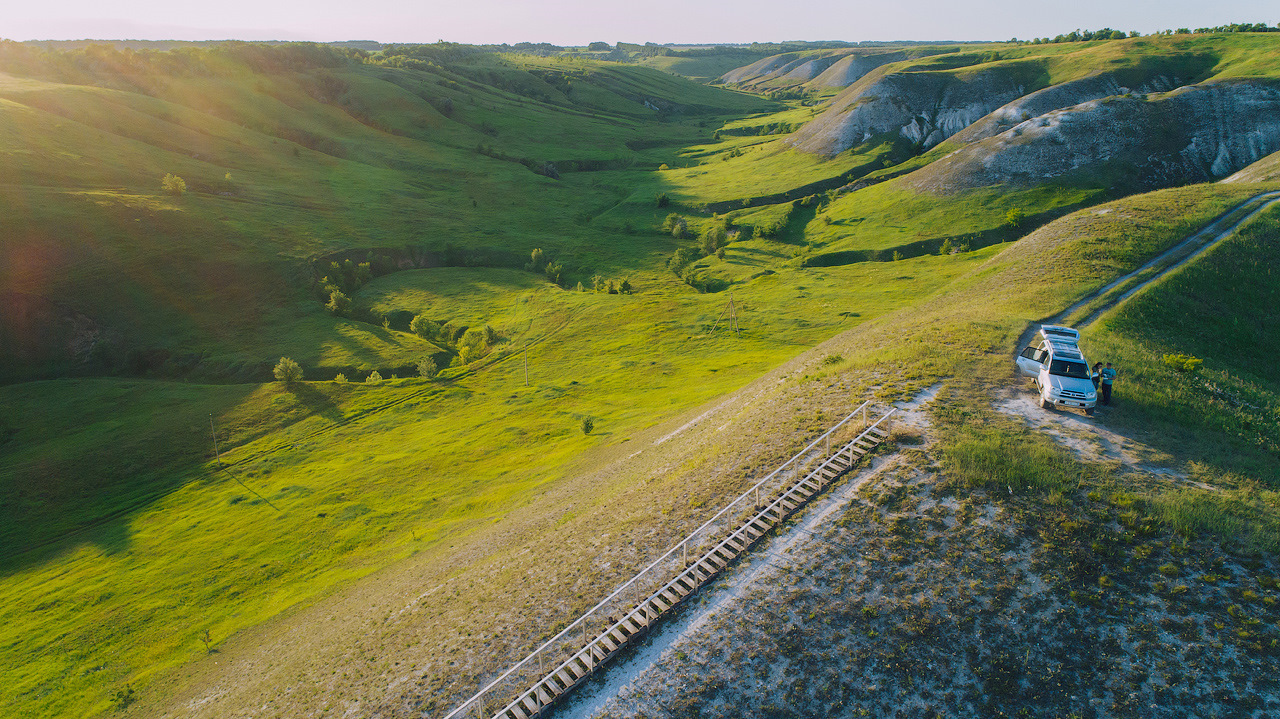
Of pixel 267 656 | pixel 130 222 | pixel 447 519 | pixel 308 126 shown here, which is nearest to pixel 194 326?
pixel 130 222

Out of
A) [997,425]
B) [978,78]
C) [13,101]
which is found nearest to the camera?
[997,425]

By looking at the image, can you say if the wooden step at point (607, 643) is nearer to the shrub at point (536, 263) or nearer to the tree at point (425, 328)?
the tree at point (425, 328)

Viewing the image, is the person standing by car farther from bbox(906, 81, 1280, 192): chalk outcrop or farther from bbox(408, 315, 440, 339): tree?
bbox(906, 81, 1280, 192): chalk outcrop

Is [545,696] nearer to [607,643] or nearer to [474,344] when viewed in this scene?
[607,643]

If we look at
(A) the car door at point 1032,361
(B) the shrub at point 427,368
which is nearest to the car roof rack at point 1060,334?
(A) the car door at point 1032,361

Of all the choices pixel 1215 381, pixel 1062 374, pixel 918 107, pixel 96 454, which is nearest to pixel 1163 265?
pixel 1215 381

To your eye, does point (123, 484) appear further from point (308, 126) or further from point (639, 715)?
point (308, 126)

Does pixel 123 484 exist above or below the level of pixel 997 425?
below
